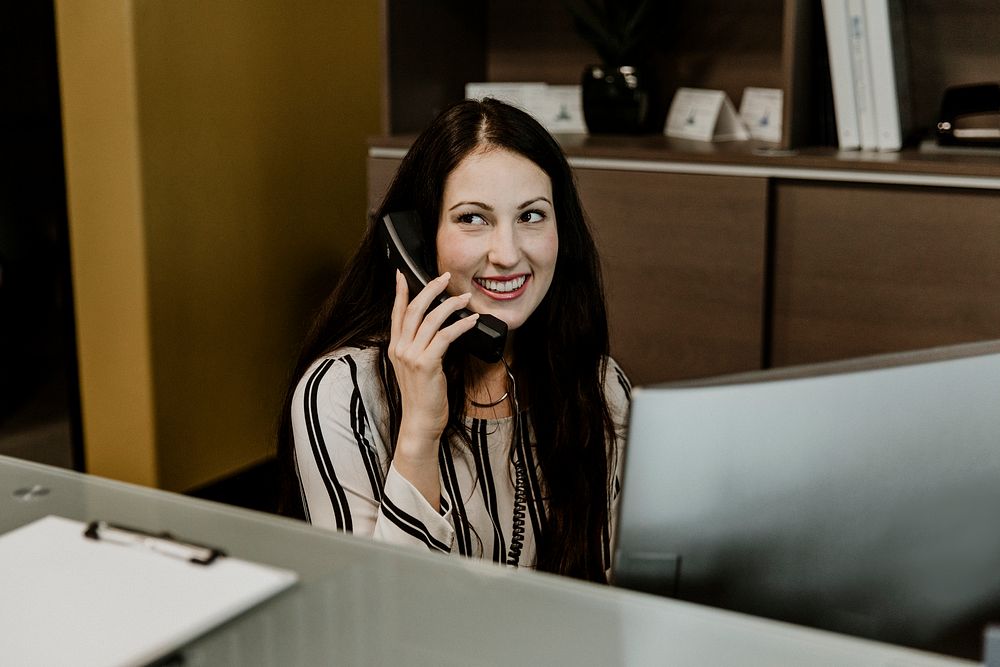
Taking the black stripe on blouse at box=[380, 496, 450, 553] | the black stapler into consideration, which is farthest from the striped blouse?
the black stapler

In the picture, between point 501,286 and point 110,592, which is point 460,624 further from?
point 501,286

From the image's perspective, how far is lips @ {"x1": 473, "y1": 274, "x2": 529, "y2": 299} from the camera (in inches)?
55.0

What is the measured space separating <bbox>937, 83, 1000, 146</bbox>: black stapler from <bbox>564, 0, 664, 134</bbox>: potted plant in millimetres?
653

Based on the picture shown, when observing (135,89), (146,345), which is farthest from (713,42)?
(146,345)

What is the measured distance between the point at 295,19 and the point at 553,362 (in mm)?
1766

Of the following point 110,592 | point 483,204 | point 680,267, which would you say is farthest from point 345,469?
point 680,267

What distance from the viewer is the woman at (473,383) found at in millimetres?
1294

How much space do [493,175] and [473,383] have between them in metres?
0.28

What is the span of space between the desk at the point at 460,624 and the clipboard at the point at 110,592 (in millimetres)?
17

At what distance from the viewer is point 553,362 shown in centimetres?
149

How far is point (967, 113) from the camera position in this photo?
215 centimetres

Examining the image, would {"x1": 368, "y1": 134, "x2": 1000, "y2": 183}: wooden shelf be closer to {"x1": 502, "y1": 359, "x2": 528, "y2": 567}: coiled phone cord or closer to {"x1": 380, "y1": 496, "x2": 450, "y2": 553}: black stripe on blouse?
{"x1": 502, "y1": 359, "x2": 528, "y2": 567}: coiled phone cord

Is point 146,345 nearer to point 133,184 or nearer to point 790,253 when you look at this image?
point 133,184

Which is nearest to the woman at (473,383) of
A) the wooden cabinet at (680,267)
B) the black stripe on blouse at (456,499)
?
the black stripe on blouse at (456,499)
